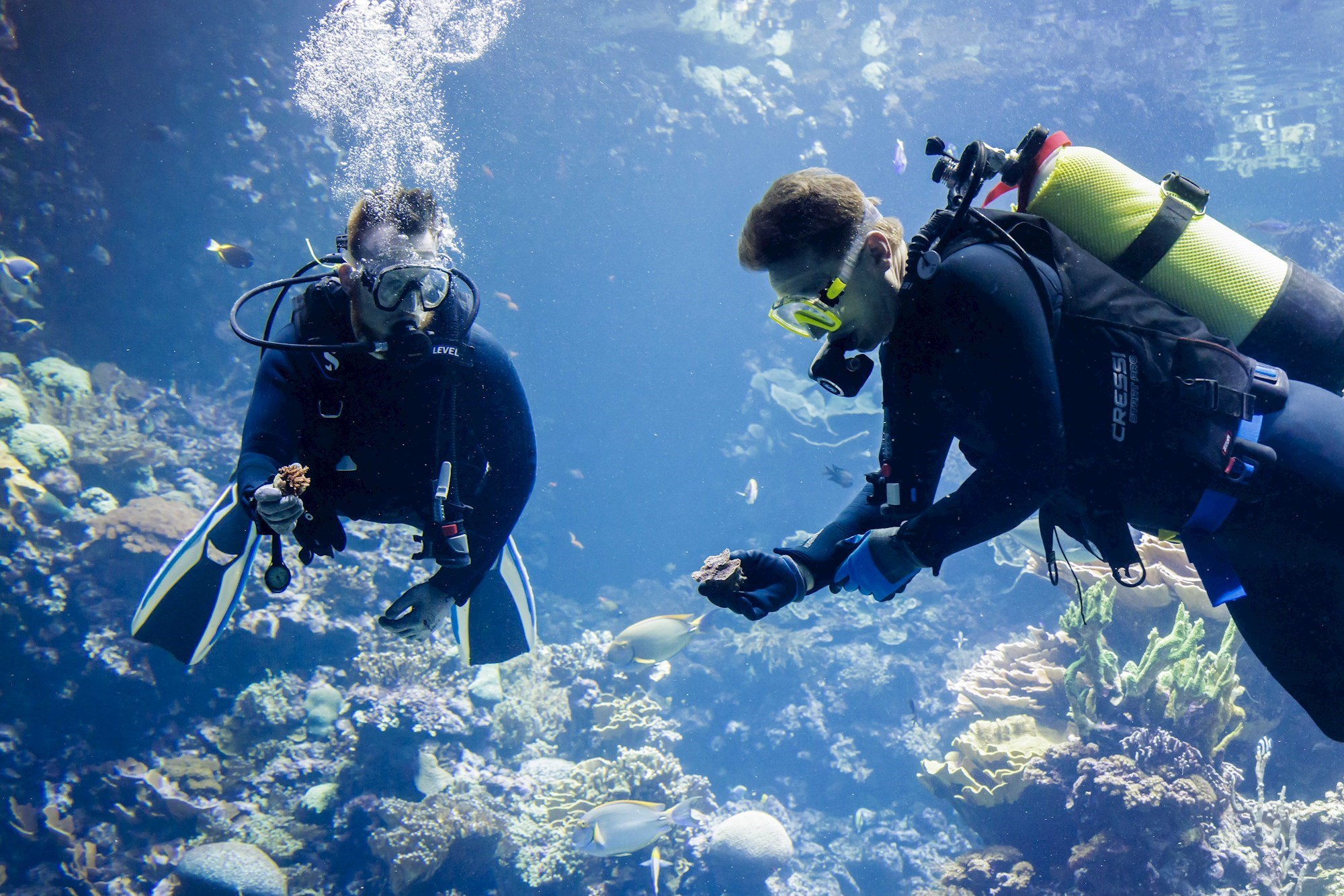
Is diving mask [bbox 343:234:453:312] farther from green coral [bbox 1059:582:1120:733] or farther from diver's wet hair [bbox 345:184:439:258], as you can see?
green coral [bbox 1059:582:1120:733]

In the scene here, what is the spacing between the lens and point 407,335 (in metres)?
2.79

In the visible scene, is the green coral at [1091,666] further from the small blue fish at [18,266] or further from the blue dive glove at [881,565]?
the small blue fish at [18,266]

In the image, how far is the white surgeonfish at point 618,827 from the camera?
→ 19.4ft

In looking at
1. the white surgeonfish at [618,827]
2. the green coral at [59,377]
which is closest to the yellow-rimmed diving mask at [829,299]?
the white surgeonfish at [618,827]

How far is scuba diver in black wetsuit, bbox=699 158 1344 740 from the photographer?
5.56ft

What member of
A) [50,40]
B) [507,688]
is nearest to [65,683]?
[507,688]

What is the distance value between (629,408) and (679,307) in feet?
27.8

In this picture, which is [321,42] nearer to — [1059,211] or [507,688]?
[507,688]

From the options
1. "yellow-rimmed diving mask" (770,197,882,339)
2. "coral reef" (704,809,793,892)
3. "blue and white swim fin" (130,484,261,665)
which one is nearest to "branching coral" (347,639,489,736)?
"coral reef" (704,809,793,892)

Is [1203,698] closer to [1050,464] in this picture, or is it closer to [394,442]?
[1050,464]

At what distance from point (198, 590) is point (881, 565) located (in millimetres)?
4161

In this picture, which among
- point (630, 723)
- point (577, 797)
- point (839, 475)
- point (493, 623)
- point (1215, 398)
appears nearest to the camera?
point (1215, 398)

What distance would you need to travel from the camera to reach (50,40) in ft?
39.6

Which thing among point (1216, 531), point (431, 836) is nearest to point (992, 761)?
point (1216, 531)
